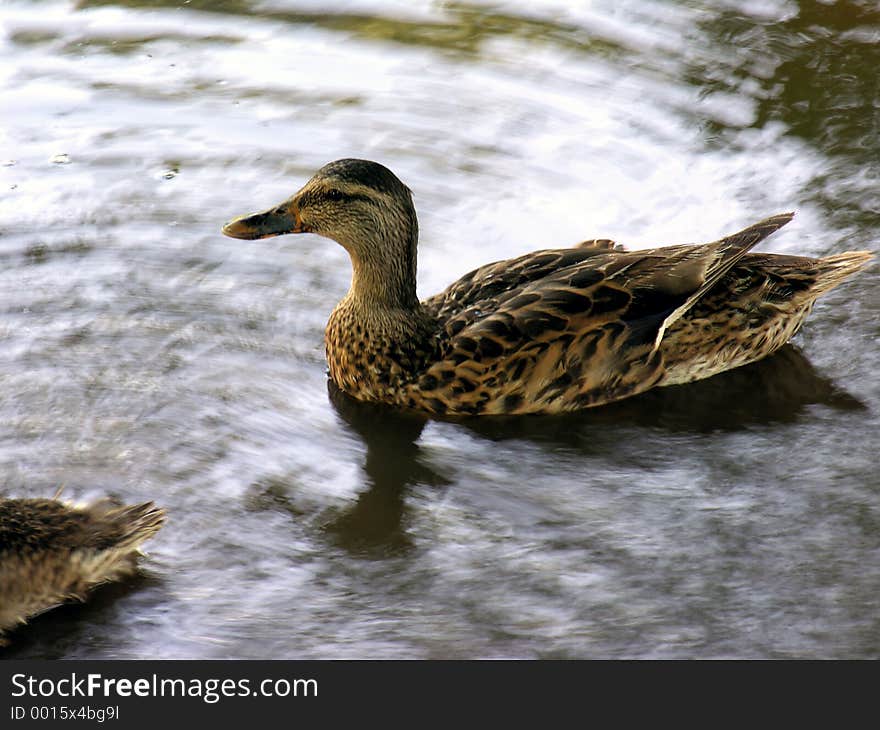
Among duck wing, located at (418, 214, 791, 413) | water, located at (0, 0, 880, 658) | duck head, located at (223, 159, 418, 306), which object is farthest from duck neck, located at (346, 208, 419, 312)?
water, located at (0, 0, 880, 658)

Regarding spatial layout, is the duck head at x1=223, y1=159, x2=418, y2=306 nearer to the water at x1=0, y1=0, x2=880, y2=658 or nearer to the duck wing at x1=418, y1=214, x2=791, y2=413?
the duck wing at x1=418, y1=214, x2=791, y2=413

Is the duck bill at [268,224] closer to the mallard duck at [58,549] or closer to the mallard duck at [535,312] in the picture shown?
the mallard duck at [535,312]

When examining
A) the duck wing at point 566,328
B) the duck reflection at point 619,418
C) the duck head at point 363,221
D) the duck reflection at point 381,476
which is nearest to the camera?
the duck reflection at point 381,476

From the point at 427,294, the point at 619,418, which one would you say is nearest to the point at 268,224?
the point at 427,294

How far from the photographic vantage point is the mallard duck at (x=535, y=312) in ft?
22.1

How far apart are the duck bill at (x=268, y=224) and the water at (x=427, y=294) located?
0.56 m

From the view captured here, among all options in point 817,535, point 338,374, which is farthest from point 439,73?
point 817,535

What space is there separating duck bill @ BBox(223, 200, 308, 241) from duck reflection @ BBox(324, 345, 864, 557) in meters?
0.81

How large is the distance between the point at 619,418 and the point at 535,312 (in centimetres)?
63

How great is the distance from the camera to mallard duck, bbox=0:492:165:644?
5312 millimetres

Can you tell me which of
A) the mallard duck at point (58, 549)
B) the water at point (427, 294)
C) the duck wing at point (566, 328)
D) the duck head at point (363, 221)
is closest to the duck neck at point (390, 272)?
the duck head at point (363, 221)

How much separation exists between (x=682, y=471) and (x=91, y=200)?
4.00 m

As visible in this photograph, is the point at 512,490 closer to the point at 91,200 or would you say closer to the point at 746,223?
the point at 746,223

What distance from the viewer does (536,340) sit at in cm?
673
